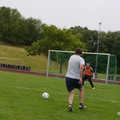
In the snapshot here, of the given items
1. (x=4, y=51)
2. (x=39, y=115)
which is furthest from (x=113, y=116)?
(x=4, y=51)

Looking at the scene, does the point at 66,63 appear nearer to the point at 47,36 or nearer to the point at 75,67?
the point at 47,36

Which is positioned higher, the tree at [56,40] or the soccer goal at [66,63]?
the tree at [56,40]

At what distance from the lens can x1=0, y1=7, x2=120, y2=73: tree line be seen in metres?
40.1

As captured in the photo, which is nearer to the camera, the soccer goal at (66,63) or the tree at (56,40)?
the soccer goal at (66,63)

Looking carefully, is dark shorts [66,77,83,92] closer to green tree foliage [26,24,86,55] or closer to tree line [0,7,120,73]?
tree line [0,7,120,73]

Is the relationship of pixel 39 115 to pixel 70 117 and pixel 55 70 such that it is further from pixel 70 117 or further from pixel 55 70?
pixel 55 70

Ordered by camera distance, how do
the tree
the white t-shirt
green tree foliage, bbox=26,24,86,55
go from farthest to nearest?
green tree foliage, bbox=26,24,86,55 → the tree → the white t-shirt

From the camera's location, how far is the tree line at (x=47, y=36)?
132 feet

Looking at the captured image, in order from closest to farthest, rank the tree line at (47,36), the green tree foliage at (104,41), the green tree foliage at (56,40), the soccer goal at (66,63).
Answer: the soccer goal at (66,63), the green tree foliage at (56,40), the tree line at (47,36), the green tree foliage at (104,41)

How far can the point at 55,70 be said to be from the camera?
87.1ft

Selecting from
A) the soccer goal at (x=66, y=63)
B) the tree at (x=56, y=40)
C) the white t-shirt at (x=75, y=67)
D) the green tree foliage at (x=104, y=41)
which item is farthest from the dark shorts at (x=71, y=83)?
the green tree foliage at (x=104, y=41)

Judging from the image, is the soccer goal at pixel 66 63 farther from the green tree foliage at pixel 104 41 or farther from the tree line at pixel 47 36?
the green tree foliage at pixel 104 41

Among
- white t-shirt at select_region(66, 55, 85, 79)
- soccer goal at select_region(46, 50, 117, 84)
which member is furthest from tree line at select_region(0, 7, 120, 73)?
white t-shirt at select_region(66, 55, 85, 79)

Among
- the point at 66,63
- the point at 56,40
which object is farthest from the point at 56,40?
the point at 66,63
